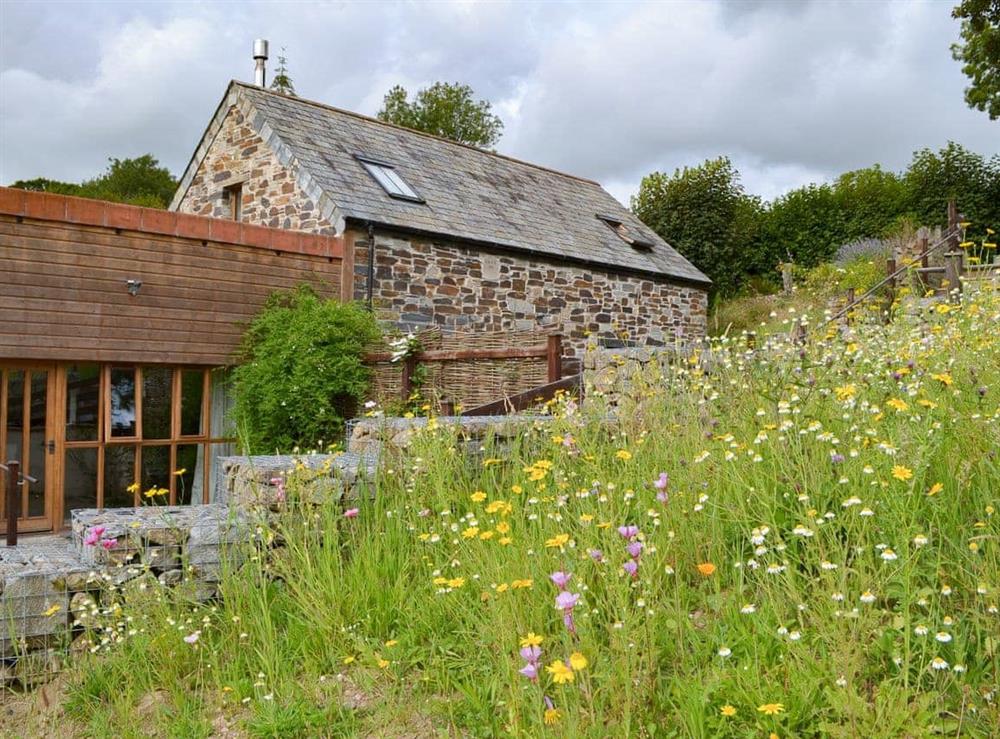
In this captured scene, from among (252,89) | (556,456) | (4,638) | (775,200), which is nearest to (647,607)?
(556,456)

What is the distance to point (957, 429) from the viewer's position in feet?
10.8

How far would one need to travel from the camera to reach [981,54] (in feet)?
75.3

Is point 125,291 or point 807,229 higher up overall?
point 807,229

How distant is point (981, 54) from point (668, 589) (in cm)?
2521

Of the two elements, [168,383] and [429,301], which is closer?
[168,383]

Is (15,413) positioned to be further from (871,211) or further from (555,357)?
(871,211)

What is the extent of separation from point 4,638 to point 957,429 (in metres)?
4.85

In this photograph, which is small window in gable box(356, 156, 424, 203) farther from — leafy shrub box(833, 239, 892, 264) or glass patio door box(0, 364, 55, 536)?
leafy shrub box(833, 239, 892, 264)

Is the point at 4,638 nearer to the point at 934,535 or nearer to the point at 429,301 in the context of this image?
the point at 934,535

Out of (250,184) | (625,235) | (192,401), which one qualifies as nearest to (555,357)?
(192,401)

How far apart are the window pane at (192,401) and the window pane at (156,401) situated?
175mm

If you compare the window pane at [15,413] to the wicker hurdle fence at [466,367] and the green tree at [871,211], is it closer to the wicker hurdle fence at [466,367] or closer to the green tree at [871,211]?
the wicker hurdle fence at [466,367]

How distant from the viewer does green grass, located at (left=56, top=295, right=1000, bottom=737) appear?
2.53m

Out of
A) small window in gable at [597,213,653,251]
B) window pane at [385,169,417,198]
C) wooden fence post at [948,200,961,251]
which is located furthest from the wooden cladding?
wooden fence post at [948,200,961,251]
